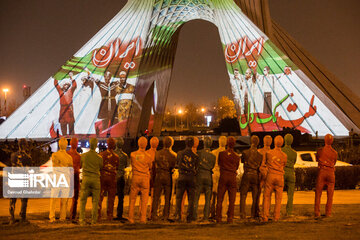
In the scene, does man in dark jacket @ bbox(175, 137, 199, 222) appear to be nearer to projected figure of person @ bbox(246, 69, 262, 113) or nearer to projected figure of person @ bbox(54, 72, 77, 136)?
projected figure of person @ bbox(54, 72, 77, 136)

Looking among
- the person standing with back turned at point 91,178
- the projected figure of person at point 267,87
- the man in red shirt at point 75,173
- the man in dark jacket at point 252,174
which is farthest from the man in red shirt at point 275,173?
the projected figure of person at point 267,87

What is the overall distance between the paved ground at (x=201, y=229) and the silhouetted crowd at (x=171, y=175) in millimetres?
289

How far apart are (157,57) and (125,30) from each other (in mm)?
6888

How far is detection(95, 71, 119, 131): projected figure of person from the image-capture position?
80.5 feet

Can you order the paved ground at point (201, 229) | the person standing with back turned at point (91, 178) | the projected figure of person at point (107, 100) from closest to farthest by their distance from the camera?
the paved ground at point (201, 229) → the person standing with back turned at point (91, 178) → the projected figure of person at point (107, 100)

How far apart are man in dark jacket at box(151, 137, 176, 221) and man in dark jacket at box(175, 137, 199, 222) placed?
0.49 feet

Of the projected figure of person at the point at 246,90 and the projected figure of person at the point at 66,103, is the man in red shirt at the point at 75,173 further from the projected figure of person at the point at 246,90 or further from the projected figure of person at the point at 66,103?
the projected figure of person at the point at 246,90

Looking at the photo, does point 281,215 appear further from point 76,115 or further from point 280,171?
point 76,115

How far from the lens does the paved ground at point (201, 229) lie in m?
5.61

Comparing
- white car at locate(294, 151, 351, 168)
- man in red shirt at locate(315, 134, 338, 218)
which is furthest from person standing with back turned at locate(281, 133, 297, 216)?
white car at locate(294, 151, 351, 168)

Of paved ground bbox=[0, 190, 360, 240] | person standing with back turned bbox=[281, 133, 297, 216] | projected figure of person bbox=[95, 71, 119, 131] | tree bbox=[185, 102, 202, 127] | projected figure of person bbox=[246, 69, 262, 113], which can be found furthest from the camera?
tree bbox=[185, 102, 202, 127]

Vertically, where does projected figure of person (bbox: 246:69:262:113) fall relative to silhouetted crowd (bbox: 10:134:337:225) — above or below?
above

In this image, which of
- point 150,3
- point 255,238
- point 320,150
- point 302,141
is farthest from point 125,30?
point 255,238

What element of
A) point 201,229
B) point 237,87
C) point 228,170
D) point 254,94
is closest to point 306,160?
point 228,170
